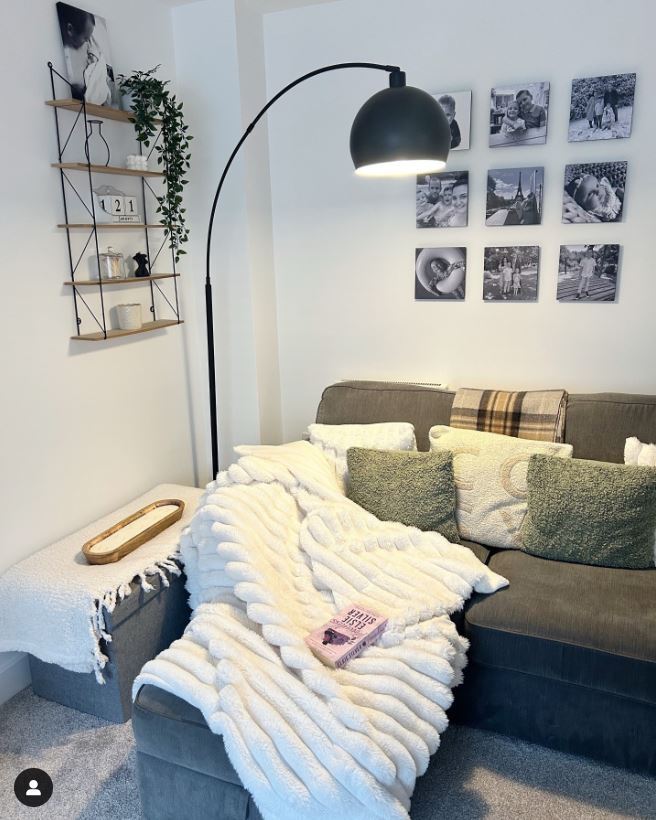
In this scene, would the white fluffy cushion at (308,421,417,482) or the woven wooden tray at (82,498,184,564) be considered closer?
the woven wooden tray at (82,498,184,564)

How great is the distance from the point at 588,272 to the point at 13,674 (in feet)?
8.35

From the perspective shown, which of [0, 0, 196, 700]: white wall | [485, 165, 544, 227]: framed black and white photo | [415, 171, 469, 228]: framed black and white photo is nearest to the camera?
[0, 0, 196, 700]: white wall

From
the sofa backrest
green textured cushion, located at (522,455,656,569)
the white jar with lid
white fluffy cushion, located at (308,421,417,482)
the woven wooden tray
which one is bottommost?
the woven wooden tray

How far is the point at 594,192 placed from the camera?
2521 millimetres

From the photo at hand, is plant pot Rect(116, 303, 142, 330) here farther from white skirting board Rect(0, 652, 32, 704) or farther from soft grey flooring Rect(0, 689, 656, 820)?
soft grey flooring Rect(0, 689, 656, 820)

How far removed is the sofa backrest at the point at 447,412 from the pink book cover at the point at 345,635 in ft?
3.13

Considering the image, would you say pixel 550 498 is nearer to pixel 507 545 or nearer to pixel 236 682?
pixel 507 545

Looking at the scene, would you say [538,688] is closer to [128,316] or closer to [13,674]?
[13,674]

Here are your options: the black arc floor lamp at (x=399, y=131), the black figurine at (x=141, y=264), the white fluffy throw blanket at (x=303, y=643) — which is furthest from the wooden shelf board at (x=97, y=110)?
the white fluffy throw blanket at (x=303, y=643)

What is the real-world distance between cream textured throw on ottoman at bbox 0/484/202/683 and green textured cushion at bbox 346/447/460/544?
2.29 feet

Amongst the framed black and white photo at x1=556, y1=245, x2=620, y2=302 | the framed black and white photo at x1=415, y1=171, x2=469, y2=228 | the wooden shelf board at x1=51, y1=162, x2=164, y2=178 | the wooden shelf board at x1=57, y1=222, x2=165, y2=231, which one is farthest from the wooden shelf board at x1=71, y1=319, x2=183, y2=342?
the framed black and white photo at x1=556, y1=245, x2=620, y2=302

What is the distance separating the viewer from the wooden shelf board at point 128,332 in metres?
2.40

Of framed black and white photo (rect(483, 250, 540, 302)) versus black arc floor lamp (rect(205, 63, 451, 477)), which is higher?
black arc floor lamp (rect(205, 63, 451, 477))

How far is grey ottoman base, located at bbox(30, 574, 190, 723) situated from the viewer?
6.75 ft
